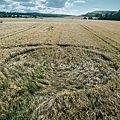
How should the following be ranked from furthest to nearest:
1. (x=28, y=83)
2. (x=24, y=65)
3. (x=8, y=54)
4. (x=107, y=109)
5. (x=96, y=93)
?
(x=8, y=54) < (x=24, y=65) < (x=28, y=83) < (x=96, y=93) < (x=107, y=109)

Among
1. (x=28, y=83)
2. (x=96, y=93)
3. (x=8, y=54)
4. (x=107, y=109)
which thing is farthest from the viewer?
(x=8, y=54)

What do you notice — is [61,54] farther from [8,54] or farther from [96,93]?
[96,93]

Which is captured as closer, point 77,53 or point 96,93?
point 96,93

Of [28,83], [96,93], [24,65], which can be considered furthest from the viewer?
[24,65]

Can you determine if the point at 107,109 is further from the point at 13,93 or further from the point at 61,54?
the point at 61,54

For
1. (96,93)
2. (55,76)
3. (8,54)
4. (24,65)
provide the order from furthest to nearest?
(8,54) < (24,65) < (55,76) < (96,93)

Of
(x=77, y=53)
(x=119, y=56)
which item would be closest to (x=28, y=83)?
→ (x=77, y=53)

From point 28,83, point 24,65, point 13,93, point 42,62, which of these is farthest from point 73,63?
point 13,93

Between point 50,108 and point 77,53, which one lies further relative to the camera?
point 77,53

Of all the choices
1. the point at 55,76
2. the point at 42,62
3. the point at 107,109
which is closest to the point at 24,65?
the point at 42,62
